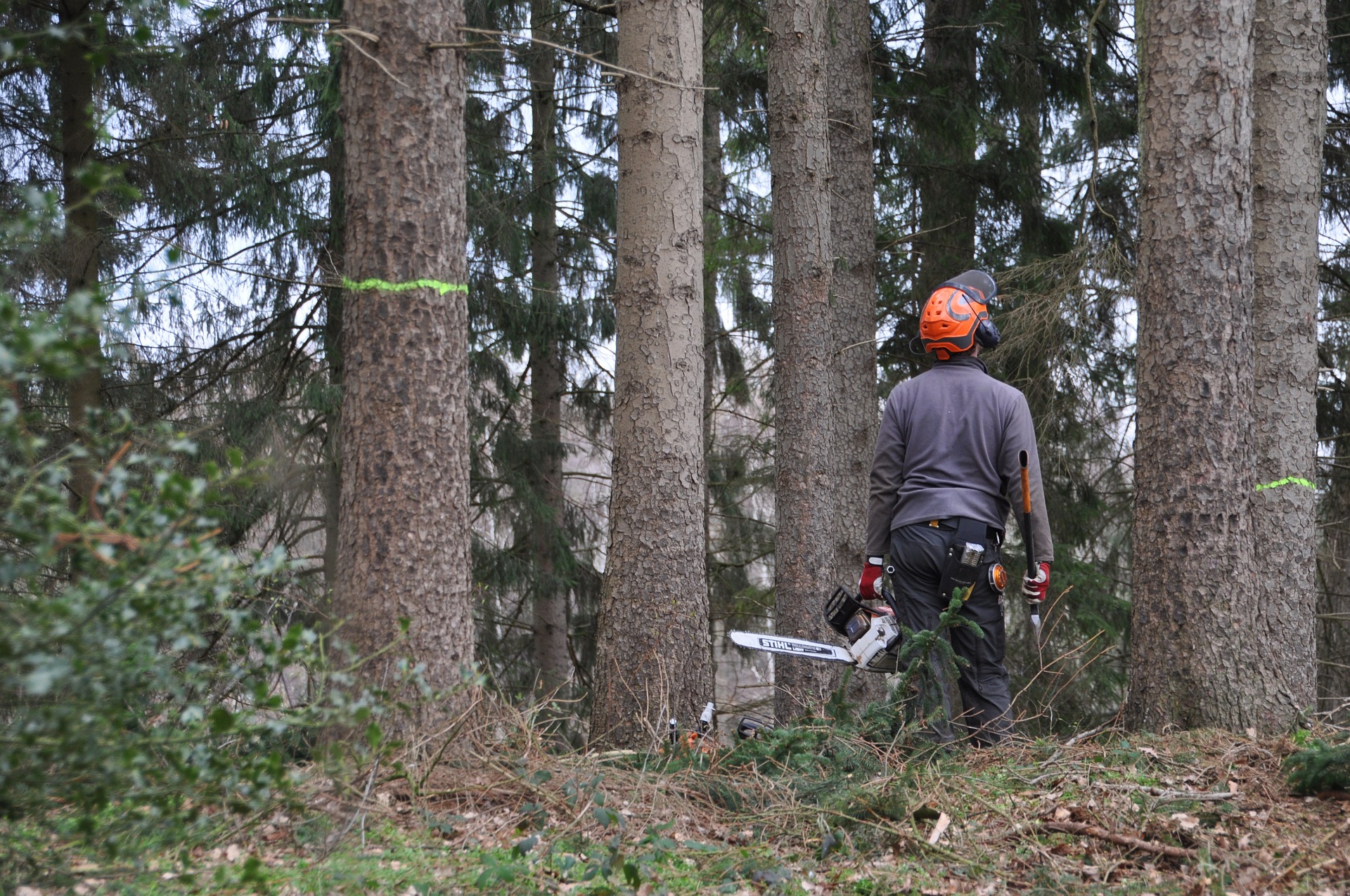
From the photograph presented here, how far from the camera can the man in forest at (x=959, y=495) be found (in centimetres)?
459

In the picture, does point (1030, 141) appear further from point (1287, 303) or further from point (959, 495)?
point (959, 495)

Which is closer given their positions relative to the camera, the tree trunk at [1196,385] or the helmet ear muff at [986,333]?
the tree trunk at [1196,385]

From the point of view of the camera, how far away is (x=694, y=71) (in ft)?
17.2

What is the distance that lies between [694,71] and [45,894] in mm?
4405

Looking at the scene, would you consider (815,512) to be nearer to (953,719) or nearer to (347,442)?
(953,719)

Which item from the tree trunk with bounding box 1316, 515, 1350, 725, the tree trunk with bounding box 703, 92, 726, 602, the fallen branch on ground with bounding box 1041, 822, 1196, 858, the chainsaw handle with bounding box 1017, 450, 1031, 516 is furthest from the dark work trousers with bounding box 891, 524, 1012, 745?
the tree trunk with bounding box 1316, 515, 1350, 725

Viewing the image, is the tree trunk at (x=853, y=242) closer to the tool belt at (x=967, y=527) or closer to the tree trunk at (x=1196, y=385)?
the tree trunk at (x=1196, y=385)

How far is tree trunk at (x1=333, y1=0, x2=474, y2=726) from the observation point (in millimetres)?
3992

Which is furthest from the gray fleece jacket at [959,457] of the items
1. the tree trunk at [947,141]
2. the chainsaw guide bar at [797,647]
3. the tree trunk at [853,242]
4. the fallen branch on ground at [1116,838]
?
the tree trunk at [947,141]

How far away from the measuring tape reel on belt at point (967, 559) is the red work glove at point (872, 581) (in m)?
0.33

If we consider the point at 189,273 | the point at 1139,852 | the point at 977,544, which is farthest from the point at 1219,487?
the point at 189,273

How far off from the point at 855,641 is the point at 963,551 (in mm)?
671

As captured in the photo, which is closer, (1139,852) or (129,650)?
(129,650)

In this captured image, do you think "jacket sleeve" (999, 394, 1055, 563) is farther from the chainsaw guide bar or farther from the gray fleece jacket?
the chainsaw guide bar
